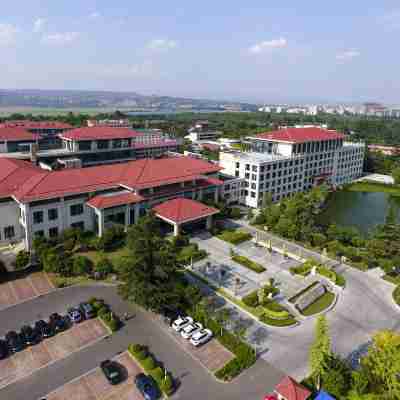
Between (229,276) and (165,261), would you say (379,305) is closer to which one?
(229,276)

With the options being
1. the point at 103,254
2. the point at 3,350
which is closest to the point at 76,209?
the point at 103,254

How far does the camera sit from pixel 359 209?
6378 cm

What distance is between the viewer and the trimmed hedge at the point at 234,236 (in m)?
44.6

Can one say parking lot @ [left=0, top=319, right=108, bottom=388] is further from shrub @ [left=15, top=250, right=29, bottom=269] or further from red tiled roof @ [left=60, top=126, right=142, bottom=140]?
red tiled roof @ [left=60, top=126, right=142, bottom=140]

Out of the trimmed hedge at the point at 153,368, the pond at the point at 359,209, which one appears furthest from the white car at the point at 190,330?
the pond at the point at 359,209

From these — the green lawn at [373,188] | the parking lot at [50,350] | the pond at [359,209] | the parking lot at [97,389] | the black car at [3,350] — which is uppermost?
the green lawn at [373,188]

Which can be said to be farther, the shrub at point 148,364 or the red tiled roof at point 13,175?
the red tiled roof at point 13,175

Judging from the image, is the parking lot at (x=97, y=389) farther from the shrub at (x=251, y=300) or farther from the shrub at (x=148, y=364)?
the shrub at (x=251, y=300)

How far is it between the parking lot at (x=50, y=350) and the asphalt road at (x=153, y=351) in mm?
575

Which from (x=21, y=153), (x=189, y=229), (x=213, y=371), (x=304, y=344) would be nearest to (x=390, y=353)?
(x=304, y=344)

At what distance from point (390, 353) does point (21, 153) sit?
6345 cm

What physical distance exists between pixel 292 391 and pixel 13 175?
1593 inches

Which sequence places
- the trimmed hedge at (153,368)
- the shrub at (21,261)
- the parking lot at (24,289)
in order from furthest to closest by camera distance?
the shrub at (21,261) < the parking lot at (24,289) < the trimmed hedge at (153,368)

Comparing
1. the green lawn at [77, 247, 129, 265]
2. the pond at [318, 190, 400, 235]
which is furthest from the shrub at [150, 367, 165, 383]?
the pond at [318, 190, 400, 235]
